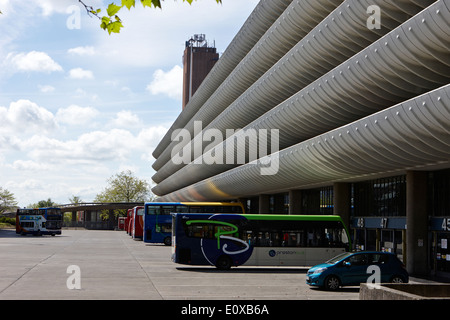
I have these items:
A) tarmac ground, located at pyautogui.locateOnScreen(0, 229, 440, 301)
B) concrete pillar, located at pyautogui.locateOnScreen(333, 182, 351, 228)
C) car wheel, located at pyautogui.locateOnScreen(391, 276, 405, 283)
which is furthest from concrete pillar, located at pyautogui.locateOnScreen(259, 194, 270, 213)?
car wheel, located at pyautogui.locateOnScreen(391, 276, 405, 283)

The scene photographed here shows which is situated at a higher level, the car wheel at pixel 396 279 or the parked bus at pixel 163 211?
the parked bus at pixel 163 211

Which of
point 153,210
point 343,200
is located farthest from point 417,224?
point 153,210

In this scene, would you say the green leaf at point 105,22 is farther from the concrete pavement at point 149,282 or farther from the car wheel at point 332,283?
the car wheel at point 332,283

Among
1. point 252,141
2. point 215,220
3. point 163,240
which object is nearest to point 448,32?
point 215,220

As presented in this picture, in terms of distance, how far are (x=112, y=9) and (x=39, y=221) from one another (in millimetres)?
74730

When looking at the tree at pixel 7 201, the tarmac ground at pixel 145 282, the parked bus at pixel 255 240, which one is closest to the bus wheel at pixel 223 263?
the parked bus at pixel 255 240

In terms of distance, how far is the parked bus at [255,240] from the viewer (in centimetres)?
3062

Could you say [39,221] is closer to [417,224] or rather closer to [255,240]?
[255,240]

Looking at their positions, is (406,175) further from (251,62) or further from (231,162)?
(231,162)

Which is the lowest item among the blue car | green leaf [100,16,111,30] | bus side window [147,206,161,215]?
the blue car

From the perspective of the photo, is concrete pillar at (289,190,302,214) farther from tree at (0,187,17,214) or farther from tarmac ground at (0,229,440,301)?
tree at (0,187,17,214)

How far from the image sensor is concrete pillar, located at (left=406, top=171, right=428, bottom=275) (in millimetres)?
30750

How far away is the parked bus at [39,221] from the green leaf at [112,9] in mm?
73093

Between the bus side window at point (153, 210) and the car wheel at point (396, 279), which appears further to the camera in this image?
the bus side window at point (153, 210)
